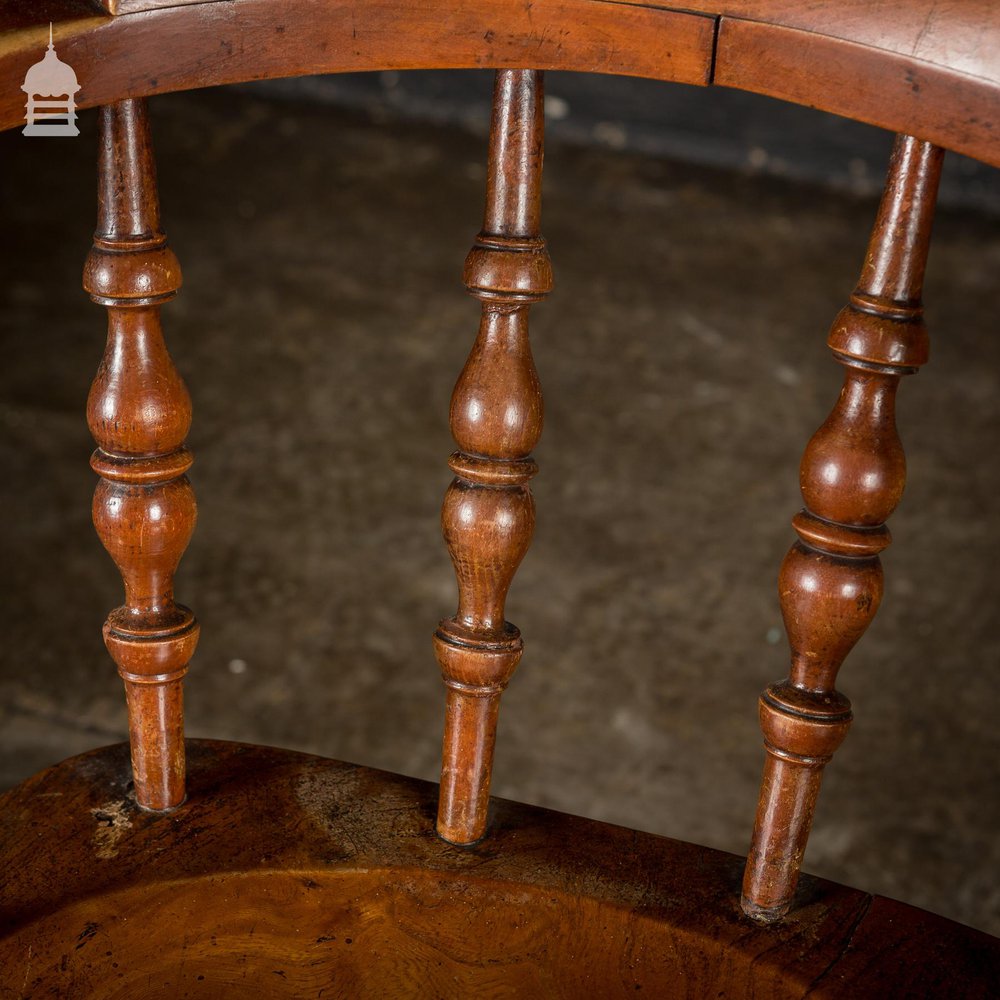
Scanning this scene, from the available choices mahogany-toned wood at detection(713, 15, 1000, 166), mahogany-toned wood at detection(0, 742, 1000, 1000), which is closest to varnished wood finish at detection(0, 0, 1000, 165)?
mahogany-toned wood at detection(713, 15, 1000, 166)

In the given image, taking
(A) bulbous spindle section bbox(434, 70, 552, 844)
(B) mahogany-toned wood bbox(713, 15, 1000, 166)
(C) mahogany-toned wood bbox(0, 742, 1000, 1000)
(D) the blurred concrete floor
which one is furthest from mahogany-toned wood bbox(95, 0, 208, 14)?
(D) the blurred concrete floor

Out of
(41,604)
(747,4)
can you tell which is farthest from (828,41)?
(41,604)

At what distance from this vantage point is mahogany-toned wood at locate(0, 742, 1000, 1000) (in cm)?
80

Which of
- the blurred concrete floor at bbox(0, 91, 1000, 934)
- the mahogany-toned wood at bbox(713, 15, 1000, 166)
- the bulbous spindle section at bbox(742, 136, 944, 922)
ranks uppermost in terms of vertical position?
the mahogany-toned wood at bbox(713, 15, 1000, 166)

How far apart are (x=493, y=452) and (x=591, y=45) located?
0.24 metres

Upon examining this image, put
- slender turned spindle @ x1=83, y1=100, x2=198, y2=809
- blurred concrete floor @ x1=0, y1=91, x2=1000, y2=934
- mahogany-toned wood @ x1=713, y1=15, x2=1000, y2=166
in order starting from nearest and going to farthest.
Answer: mahogany-toned wood @ x1=713, y1=15, x2=1000, y2=166
slender turned spindle @ x1=83, y1=100, x2=198, y2=809
blurred concrete floor @ x1=0, y1=91, x2=1000, y2=934

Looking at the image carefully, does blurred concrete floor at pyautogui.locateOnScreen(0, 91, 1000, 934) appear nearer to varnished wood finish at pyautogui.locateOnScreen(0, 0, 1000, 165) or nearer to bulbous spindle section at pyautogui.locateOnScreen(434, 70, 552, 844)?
bulbous spindle section at pyautogui.locateOnScreen(434, 70, 552, 844)

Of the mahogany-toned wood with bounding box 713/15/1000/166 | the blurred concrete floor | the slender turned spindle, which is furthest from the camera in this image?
the blurred concrete floor

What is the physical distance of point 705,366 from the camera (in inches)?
152

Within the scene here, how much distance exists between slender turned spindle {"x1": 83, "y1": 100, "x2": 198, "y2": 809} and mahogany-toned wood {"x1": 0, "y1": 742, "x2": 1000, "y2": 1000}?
0.22 ft

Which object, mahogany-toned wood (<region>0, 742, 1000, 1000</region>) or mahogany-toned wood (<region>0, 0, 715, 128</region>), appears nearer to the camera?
mahogany-toned wood (<region>0, 0, 715, 128</region>)

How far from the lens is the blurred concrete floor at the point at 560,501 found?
252 centimetres

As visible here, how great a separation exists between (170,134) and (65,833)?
5013mm

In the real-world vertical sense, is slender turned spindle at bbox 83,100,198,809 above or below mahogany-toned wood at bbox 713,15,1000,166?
below
